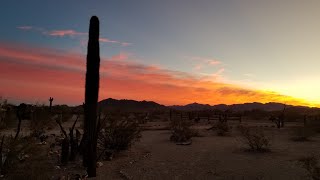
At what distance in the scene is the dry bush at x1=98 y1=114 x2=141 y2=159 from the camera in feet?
59.3

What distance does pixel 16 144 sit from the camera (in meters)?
12.0

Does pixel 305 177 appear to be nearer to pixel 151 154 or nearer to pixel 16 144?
pixel 151 154

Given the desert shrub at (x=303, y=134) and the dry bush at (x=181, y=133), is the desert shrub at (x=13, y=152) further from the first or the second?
the desert shrub at (x=303, y=134)

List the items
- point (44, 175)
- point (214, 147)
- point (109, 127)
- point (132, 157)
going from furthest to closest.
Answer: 1. point (214, 147)
2. point (109, 127)
3. point (132, 157)
4. point (44, 175)

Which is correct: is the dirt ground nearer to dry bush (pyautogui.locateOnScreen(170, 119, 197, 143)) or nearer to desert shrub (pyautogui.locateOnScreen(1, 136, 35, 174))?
desert shrub (pyautogui.locateOnScreen(1, 136, 35, 174))

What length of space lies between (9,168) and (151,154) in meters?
7.63

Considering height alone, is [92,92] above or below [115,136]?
above

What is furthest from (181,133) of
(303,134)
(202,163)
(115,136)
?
(202,163)

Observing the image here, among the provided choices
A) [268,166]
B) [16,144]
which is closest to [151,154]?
[268,166]

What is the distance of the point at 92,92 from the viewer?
13.4m

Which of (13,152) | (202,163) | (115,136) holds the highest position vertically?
(115,136)

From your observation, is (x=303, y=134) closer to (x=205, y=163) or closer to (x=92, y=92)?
(x=205, y=163)

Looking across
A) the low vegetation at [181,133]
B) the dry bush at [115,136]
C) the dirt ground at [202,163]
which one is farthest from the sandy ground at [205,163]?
the low vegetation at [181,133]

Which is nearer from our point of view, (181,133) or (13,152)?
(13,152)
